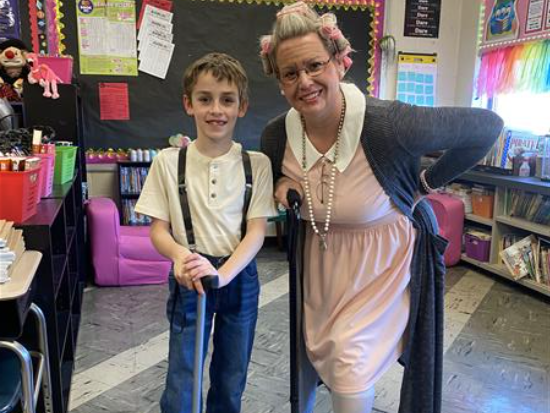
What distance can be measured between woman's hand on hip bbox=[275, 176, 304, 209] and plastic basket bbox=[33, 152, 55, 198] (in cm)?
97

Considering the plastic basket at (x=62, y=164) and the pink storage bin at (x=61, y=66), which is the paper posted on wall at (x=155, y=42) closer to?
the pink storage bin at (x=61, y=66)

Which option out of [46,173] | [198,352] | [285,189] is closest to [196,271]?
[198,352]

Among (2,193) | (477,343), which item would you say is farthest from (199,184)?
(477,343)

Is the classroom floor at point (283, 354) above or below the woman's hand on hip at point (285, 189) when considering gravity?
below

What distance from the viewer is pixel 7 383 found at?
4.72 feet

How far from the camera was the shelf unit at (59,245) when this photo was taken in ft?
5.40

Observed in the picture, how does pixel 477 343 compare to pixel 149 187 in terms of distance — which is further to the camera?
pixel 477 343

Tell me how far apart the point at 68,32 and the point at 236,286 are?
314 cm

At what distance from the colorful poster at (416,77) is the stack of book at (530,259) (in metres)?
1.63

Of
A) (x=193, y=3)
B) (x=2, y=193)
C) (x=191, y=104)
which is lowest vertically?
(x=2, y=193)

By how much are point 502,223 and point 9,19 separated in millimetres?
3976

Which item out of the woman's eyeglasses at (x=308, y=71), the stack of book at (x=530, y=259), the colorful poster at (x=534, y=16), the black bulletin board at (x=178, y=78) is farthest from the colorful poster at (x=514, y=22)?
→ the woman's eyeglasses at (x=308, y=71)

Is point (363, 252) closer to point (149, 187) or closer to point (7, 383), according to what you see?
point (149, 187)

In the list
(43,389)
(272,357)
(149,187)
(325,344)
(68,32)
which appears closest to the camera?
(149,187)
